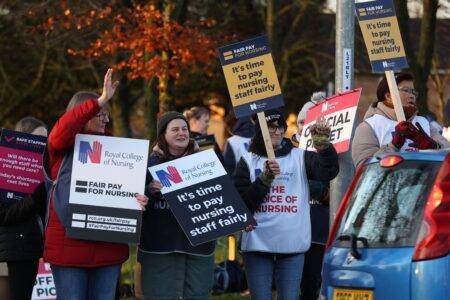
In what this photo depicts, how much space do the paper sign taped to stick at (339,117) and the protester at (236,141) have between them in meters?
0.72

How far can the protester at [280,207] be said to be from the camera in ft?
28.5

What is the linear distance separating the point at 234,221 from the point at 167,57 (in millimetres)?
14791

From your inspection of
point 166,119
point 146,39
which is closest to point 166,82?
point 146,39

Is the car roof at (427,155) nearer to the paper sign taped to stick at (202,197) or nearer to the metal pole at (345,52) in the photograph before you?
the paper sign taped to stick at (202,197)

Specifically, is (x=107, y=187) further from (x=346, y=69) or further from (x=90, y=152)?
(x=346, y=69)

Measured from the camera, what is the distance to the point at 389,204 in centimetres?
659

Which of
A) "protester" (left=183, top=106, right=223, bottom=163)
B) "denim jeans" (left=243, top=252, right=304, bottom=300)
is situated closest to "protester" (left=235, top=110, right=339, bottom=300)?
"denim jeans" (left=243, top=252, right=304, bottom=300)

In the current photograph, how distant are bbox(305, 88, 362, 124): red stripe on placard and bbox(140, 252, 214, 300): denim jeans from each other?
214 centimetres

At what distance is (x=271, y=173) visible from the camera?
8.59 metres

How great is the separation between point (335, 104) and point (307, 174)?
1.29 meters

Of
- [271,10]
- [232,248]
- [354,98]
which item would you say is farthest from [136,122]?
[354,98]

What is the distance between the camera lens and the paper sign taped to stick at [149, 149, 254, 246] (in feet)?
27.3

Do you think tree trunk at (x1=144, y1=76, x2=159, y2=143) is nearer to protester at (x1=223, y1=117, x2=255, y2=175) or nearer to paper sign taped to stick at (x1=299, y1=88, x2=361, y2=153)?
protester at (x1=223, y1=117, x2=255, y2=175)

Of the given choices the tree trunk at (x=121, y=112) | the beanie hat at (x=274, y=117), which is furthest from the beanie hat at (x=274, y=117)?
the tree trunk at (x=121, y=112)
